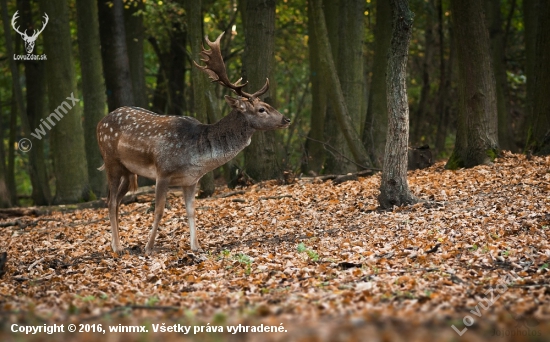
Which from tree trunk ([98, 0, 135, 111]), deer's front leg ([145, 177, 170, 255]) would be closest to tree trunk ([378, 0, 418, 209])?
deer's front leg ([145, 177, 170, 255])

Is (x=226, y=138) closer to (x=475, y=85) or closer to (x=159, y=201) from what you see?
(x=159, y=201)

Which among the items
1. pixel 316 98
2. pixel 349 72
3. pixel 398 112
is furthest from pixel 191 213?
pixel 316 98

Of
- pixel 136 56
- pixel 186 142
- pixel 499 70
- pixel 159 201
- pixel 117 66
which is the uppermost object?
pixel 136 56

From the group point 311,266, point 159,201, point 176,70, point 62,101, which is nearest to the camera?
point 311,266

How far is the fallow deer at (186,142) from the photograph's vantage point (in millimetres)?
9703

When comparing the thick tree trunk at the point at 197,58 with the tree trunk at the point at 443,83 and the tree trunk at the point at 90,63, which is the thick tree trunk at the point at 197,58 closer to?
the tree trunk at the point at 90,63

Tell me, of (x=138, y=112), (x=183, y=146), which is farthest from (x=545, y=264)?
(x=138, y=112)

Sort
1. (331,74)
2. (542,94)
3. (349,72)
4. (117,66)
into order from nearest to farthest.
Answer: (542,94) → (331,74) → (349,72) → (117,66)

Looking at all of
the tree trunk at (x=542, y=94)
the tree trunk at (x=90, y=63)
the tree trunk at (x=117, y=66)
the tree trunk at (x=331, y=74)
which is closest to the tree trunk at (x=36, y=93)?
the tree trunk at (x=117, y=66)

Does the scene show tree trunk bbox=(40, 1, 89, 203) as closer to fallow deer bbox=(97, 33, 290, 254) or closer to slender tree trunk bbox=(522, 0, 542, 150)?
fallow deer bbox=(97, 33, 290, 254)

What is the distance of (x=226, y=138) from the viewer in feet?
32.3

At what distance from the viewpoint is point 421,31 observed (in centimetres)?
2641

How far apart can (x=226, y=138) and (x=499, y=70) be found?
11.5 meters

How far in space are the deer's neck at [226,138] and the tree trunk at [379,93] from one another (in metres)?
7.07
